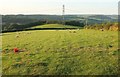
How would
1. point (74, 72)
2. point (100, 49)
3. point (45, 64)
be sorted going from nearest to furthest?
point (74, 72)
point (45, 64)
point (100, 49)

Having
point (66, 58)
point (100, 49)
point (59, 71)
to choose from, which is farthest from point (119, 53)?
point (59, 71)

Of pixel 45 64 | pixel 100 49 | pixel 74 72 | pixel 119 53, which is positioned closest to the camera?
pixel 74 72

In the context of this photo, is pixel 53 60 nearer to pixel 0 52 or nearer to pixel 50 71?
pixel 50 71

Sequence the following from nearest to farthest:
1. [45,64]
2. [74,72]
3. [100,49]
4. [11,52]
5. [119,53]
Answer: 1. [74,72]
2. [45,64]
3. [119,53]
4. [100,49]
5. [11,52]

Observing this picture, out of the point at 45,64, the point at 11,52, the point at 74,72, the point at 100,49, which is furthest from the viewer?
the point at 11,52

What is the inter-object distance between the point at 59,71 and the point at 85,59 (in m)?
2.86

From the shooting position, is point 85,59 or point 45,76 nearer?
point 45,76

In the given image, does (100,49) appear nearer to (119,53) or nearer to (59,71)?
(119,53)

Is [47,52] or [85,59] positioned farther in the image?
[47,52]

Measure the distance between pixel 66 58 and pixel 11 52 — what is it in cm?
613

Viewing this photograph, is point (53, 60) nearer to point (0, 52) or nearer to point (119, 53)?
point (119, 53)

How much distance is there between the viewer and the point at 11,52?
23.3 metres

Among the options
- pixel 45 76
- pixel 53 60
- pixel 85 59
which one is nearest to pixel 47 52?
pixel 53 60

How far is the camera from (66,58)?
19.6m
